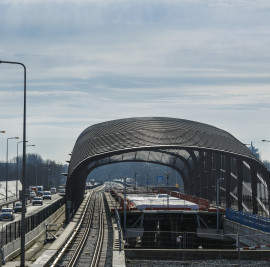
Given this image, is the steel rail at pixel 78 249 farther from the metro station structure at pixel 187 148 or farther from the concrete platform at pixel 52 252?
the metro station structure at pixel 187 148

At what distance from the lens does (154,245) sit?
60.2 metres

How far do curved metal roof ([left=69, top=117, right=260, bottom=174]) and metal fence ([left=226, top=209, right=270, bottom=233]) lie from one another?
17897 mm

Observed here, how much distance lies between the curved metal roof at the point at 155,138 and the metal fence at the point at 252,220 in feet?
58.7

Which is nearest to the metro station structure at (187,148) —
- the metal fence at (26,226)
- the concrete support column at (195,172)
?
the concrete support column at (195,172)

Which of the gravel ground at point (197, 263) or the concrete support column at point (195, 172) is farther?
the concrete support column at point (195, 172)

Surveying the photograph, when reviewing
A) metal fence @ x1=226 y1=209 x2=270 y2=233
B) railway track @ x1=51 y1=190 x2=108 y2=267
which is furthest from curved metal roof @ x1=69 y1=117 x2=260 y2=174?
railway track @ x1=51 y1=190 x2=108 y2=267

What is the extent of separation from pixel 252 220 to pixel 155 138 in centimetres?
3026

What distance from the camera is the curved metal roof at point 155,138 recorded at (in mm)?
76688

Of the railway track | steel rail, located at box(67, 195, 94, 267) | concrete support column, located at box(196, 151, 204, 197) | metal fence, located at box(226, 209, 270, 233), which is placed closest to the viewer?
steel rail, located at box(67, 195, 94, 267)

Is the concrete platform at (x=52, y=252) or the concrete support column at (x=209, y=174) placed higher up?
the concrete support column at (x=209, y=174)

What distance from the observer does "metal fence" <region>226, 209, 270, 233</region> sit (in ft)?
153

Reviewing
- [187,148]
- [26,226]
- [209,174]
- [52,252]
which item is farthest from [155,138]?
[52,252]

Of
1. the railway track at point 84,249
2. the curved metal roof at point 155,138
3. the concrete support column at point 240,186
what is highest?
the curved metal roof at point 155,138

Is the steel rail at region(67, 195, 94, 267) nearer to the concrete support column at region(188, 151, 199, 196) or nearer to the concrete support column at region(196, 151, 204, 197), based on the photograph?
the concrete support column at region(196, 151, 204, 197)
